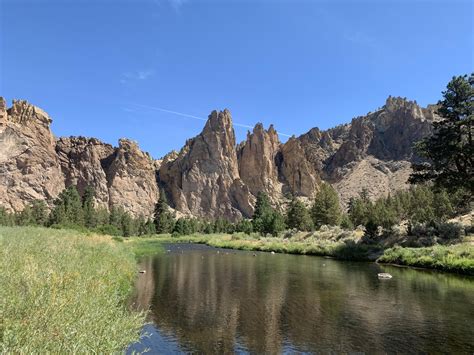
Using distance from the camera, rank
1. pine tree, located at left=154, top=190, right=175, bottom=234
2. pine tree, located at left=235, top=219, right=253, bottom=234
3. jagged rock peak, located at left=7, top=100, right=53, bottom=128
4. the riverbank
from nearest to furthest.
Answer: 1. the riverbank
2. pine tree, located at left=235, top=219, right=253, bottom=234
3. pine tree, located at left=154, top=190, right=175, bottom=234
4. jagged rock peak, located at left=7, top=100, right=53, bottom=128

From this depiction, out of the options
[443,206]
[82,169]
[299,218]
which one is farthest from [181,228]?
[82,169]

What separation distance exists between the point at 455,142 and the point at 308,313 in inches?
1312

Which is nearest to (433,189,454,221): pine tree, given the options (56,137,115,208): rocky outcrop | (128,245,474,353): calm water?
(128,245,474,353): calm water

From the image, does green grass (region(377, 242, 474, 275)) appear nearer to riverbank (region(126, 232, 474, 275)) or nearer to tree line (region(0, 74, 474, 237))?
riverbank (region(126, 232, 474, 275))

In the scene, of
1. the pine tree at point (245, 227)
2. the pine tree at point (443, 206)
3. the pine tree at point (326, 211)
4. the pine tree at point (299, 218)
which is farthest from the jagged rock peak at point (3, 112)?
the pine tree at point (443, 206)

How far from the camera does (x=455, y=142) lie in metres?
43.5

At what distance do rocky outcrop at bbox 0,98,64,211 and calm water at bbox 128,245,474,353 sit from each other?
152 metres

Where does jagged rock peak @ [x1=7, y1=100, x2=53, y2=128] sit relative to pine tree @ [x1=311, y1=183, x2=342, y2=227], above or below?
above

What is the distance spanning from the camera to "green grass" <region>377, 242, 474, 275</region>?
33812 mm

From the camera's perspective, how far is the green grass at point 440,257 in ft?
111

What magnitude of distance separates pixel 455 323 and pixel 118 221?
129 m

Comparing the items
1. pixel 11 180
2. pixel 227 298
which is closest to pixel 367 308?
pixel 227 298

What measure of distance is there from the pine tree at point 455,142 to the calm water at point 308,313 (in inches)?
601

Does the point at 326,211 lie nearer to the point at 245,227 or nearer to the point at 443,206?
the point at 443,206
